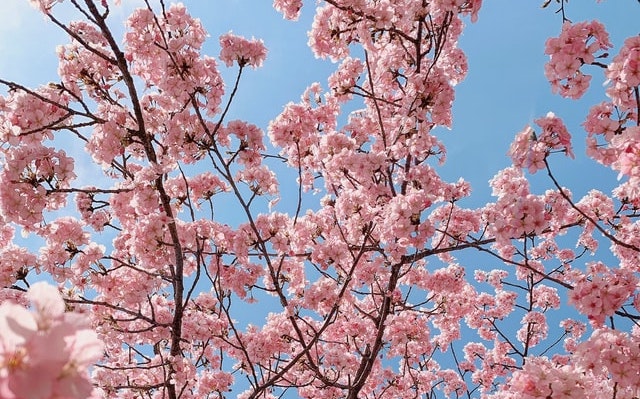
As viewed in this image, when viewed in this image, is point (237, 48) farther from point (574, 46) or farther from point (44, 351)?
point (44, 351)

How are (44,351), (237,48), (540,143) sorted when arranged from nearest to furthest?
1. (44,351)
2. (540,143)
3. (237,48)

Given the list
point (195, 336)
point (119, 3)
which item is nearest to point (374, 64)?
point (119, 3)

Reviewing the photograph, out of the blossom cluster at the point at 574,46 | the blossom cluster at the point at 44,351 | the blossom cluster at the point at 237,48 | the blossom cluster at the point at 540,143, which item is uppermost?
the blossom cluster at the point at 237,48

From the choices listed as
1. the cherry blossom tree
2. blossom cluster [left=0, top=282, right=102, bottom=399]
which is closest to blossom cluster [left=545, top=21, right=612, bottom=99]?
the cherry blossom tree

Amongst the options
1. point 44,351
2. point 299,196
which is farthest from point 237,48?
point 44,351

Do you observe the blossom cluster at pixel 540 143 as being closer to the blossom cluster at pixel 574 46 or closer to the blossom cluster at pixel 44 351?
the blossom cluster at pixel 574 46

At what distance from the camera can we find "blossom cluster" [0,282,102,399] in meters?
1.04

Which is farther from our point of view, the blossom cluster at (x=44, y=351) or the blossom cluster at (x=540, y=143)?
the blossom cluster at (x=540, y=143)

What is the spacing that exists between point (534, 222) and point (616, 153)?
32.1 inches

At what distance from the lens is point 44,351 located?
1.09 m

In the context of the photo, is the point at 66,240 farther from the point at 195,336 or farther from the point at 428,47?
the point at 428,47

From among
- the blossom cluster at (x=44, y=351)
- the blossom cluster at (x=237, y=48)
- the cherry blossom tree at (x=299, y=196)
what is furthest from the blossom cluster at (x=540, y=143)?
the blossom cluster at (x=44, y=351)

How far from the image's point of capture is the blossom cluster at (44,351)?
1.04m

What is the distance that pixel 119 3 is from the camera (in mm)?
6004
